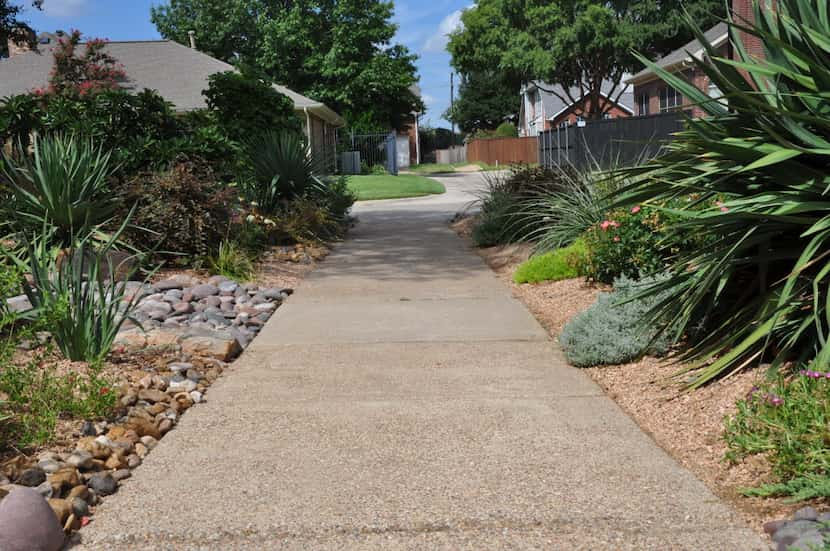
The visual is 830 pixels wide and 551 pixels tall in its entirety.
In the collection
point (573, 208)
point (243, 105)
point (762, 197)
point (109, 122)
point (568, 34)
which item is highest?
point (568, 34)

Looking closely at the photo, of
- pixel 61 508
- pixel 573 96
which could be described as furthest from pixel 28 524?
pixel 573 96

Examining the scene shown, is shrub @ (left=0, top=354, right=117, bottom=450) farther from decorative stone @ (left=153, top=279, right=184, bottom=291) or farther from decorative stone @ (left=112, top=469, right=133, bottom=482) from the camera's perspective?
decorative stone @ (left=153, top=279, right=184, bottom=291)

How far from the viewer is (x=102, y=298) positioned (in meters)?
6.27

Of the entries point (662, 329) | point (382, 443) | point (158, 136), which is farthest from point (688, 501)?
point (158, 136)

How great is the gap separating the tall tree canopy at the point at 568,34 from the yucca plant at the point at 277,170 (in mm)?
28276

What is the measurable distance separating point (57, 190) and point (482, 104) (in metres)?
68.1

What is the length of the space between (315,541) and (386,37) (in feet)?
159

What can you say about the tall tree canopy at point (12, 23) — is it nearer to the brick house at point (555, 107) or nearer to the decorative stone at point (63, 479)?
the decorative stone at point (63, 479)

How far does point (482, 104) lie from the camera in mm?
75812

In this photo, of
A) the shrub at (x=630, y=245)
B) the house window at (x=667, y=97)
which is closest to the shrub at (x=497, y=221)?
the shrub at (x=630, y=245)

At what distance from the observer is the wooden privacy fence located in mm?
51703

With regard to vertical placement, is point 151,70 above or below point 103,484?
above

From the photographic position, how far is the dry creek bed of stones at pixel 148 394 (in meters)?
4.05

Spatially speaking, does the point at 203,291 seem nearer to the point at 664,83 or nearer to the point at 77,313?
the point at 77,313
